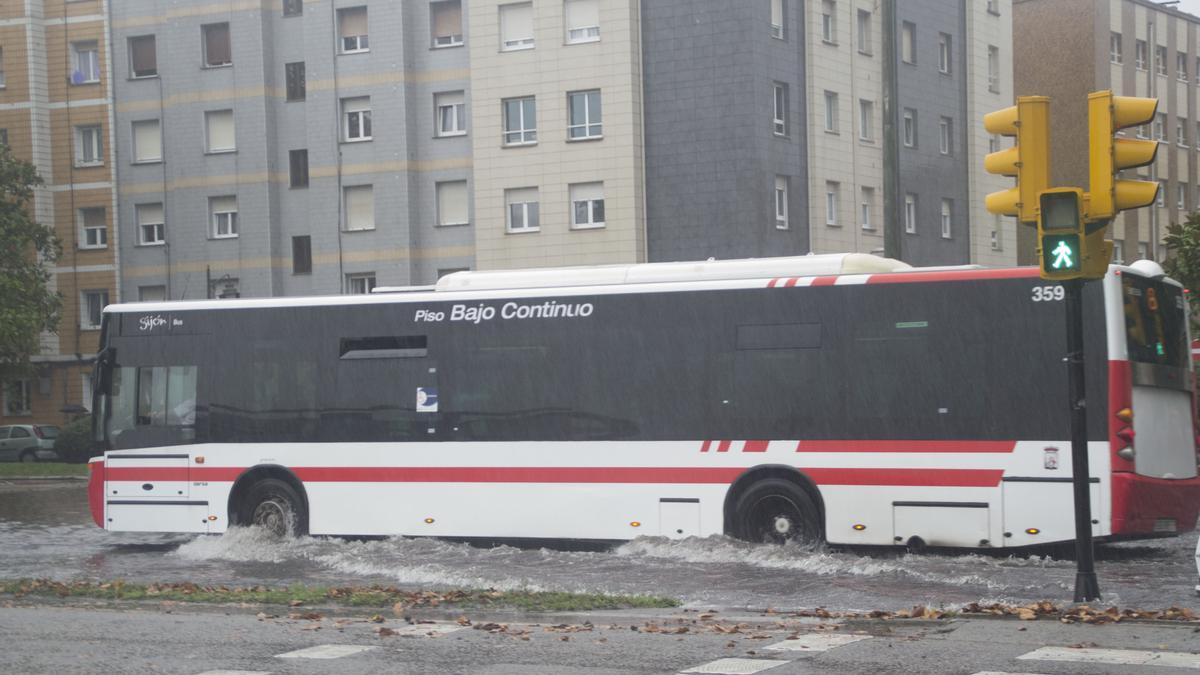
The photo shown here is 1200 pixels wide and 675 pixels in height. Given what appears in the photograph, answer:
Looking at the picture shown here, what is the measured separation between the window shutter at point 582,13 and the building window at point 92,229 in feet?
65.1

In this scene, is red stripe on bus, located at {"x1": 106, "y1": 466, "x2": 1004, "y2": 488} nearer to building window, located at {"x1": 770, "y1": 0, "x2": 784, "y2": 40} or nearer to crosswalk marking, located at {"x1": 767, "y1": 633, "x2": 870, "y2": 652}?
crosswalk marking, located at {"x1": 767, "y1": 633, "x2": 870, "y2": 652}

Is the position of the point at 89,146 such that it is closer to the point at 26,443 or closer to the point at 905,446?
the point at 26,443

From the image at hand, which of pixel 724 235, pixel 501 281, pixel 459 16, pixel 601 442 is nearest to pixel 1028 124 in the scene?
pixel 601 442

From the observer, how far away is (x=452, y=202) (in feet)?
174

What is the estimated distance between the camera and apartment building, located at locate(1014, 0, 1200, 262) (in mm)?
66625

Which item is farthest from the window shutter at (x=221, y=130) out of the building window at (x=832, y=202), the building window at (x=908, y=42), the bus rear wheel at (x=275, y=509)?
the bus rear wheel at (x=275, y=509)

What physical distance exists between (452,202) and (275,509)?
3419cm

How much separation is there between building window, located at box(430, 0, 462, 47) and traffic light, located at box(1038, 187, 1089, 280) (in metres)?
42.2

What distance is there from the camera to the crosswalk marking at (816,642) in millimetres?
9961

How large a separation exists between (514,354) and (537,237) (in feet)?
107

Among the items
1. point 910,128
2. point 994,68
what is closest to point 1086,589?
point 910,128

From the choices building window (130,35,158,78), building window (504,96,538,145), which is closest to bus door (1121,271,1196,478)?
building window (504,96,538,145)

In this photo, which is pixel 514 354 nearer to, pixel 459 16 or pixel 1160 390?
pixel 1160 390

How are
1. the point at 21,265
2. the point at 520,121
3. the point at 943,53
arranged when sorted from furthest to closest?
the point at 943,53 < the point at 21,265 < the point at 520,121
